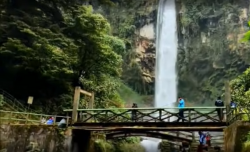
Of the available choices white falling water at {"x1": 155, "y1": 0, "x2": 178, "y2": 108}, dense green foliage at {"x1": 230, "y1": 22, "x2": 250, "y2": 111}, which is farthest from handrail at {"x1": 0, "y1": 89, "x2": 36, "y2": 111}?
white falling water at {"x1": 155, "y1": 0, "x2": 178, "y2": 108}

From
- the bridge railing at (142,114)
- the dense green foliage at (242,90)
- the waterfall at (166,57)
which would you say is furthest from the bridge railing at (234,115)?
the waterfall at (166,57)

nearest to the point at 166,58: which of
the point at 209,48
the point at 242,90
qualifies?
the point at 209,48

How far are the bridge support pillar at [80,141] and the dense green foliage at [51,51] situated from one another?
4.50 meters

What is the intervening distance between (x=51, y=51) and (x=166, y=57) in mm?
20604

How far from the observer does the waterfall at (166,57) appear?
3600cm

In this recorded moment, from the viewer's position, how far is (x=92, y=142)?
17.3 metres

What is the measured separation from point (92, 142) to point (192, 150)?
19.3 ft

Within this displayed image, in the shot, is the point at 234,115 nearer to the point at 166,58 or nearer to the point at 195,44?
the point at 166,58

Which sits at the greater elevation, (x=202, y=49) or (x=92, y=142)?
(x=202, y=49)

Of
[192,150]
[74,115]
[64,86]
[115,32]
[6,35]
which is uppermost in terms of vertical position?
[115,32]

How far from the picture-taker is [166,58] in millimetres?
37344

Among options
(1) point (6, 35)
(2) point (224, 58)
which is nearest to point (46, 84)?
(1) point (6, 35)

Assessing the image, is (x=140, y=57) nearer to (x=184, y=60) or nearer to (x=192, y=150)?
(x=184, y=60)

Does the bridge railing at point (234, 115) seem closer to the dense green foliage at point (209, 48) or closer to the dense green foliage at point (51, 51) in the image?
the dense green foliage at point (51, 51)
